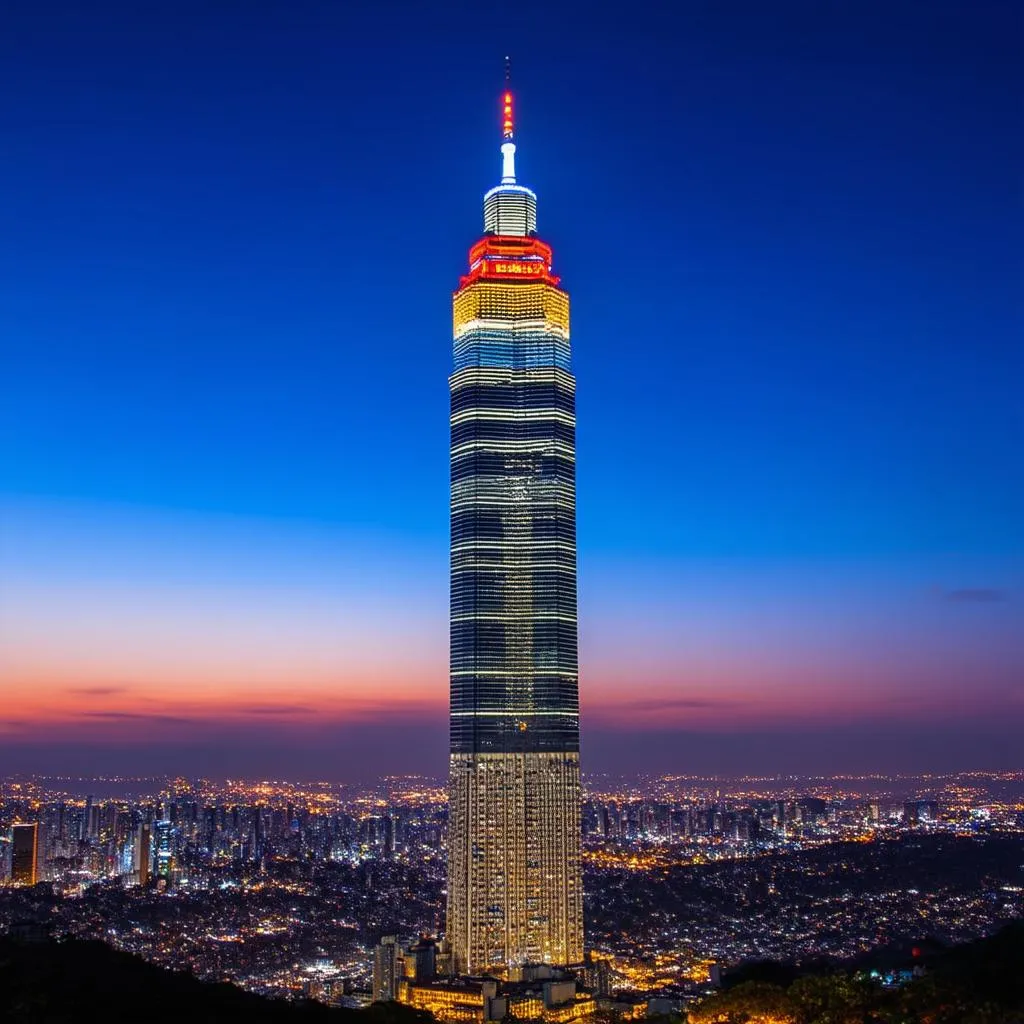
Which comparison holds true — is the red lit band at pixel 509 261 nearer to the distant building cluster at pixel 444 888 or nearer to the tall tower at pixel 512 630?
the tall tower at pixel 512 630

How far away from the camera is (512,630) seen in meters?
42.8

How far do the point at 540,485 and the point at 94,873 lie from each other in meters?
40.1

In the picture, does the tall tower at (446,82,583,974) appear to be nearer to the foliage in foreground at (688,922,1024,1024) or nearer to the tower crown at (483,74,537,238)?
the tower crown at (483,74,537,238)

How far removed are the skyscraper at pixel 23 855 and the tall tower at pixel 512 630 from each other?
35.3 metres

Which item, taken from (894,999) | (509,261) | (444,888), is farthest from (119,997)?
(444,888)

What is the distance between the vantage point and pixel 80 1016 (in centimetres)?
1739

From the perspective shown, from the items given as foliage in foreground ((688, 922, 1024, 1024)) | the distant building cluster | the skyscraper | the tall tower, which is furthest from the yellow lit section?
the skyscraper

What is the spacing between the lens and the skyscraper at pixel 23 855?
227 ft

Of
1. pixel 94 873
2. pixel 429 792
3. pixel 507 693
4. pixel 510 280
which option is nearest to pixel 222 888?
pixel 94 873

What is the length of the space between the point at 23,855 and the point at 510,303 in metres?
41.4

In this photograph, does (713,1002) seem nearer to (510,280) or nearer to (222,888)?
(510,280)

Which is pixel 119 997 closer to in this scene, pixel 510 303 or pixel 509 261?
pixel 510 303

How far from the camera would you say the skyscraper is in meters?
69.1

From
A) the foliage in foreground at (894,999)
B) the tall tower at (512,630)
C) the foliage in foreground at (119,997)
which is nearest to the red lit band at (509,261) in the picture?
the tall tower at (512,630)
